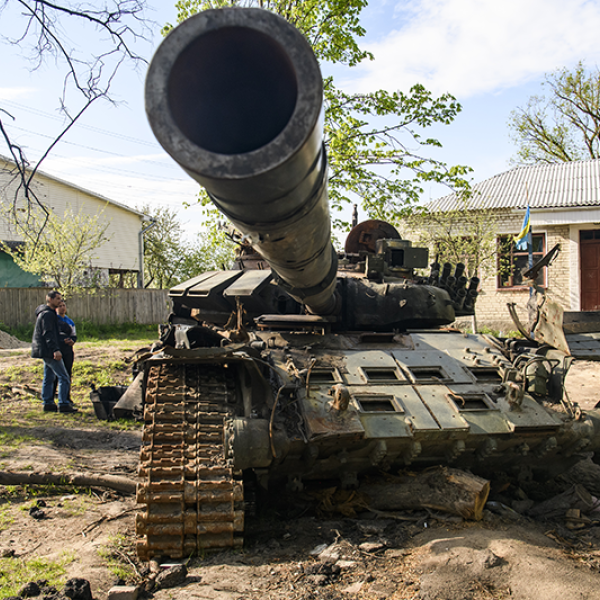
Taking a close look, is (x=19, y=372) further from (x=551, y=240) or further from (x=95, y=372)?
(x=551, y=240)

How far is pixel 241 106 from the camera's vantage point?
2.10m

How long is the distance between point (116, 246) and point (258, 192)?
94.4ft

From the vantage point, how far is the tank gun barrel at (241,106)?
1925mm

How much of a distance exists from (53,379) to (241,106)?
8.29m

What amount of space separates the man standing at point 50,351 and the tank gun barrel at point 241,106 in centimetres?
738

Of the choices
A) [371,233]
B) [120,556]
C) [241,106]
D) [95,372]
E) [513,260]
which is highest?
[513,260]

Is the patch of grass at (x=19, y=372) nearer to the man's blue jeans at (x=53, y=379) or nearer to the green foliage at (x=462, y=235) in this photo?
the man's blue jeans at (x=53, y=379)

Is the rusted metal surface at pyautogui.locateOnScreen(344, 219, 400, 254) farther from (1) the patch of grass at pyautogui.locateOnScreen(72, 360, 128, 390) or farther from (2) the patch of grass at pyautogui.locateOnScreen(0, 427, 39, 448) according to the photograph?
(1) the patch of grass at pyautogui.locateOnScreen(72, 360, 128, 390)

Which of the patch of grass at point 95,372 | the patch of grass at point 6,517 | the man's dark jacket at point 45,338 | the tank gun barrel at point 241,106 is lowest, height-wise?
the patch of grass at point 6,517

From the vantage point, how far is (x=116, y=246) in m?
29.3

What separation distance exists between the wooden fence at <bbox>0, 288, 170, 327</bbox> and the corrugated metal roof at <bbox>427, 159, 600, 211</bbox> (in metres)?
11.5

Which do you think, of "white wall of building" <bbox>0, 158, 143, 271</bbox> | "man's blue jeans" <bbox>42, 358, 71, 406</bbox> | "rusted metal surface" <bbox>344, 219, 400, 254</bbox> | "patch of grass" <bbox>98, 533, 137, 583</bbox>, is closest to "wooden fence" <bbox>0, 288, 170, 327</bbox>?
"white wall of building" <bbox>0, 158, 143, 271</bbox>

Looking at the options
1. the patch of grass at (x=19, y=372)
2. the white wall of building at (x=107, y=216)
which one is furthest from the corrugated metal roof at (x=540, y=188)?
the white wall of building at (x=107, y=216)

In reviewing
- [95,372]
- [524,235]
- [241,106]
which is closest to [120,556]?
[241,106]
